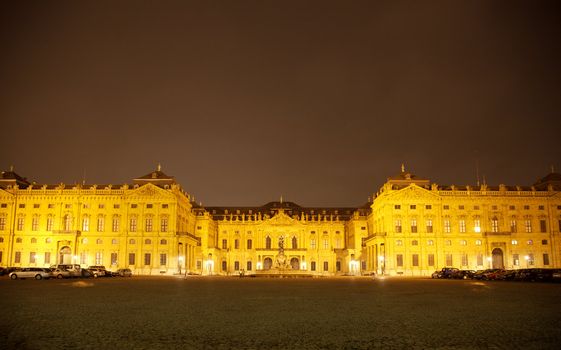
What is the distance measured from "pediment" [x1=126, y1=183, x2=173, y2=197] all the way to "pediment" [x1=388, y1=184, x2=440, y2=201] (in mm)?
33171

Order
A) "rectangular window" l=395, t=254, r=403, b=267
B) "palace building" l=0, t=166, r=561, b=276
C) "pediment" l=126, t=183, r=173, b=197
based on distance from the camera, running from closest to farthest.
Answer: "rectangular window" l=395, t=254, r=403, b=267, "palace building" l=0, t=166, r=561, b=276, "pediment" l=126, t=183, r=173, b=197

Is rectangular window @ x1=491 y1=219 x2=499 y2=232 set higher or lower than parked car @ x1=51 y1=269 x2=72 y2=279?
higher

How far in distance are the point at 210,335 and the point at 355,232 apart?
8402 cm

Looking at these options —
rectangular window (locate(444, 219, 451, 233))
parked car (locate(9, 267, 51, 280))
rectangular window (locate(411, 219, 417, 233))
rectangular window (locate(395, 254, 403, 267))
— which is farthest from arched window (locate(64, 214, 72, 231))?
rectangular window (locate(444, 219, 451, 233))

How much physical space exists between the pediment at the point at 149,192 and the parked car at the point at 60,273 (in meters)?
25.1

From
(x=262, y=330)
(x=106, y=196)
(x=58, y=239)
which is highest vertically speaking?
(x=106, y=196)

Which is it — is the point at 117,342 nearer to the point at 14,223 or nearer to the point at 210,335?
the point at 210,335

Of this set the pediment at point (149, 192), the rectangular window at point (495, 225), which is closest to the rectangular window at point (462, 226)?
the rectangular window at point (495, 225)

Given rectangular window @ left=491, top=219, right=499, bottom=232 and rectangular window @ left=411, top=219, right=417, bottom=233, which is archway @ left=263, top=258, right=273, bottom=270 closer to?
rectangular window @ left=411, top=219, right=417, bottom=233

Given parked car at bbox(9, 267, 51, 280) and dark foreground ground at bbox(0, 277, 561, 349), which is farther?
parked car at bbox(9, 267, 51, 280)

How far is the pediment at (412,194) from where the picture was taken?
2869 inches

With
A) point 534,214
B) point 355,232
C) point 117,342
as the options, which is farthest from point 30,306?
point 355,232

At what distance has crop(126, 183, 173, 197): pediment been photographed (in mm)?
74062

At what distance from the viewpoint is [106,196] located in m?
74.8
